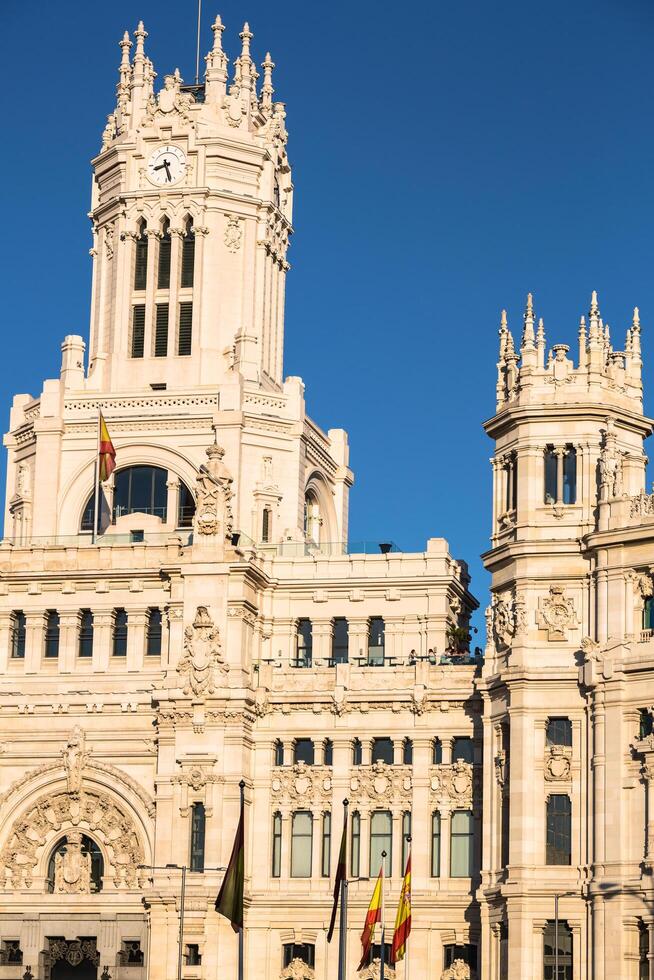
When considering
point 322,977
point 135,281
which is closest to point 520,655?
point 322,977

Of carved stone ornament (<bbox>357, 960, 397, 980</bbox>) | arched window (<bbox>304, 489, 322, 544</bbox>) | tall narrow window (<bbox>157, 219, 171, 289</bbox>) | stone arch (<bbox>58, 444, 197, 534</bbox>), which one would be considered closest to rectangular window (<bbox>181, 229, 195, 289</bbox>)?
tall narrow window (<bbox>157, 219, 171, 289</bbox>)

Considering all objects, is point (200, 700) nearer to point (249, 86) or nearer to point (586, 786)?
point (586, 786)

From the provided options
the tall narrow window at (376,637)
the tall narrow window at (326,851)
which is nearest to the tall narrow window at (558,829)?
the tall narrow window at (326,851)

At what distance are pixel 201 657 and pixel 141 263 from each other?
26.8m

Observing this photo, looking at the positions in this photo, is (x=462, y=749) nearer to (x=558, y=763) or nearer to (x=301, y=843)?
(x=558, y=763)

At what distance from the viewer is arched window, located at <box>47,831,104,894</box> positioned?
11306cm

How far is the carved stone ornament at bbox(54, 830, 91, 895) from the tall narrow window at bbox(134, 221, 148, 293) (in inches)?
1254

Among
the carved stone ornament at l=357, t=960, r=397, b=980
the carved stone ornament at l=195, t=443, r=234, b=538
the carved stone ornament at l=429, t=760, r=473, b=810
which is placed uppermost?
the carved stone ornament at l=195, t=443, r=234, b=538

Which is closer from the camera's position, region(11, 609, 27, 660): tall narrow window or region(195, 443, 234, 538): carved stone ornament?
region(195, 443, 234, 538): carved stone ornament

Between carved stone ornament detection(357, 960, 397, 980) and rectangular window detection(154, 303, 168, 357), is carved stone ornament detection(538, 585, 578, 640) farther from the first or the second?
rectangular window detection(154, 303, 168, 357)

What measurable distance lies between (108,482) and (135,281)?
12389mm

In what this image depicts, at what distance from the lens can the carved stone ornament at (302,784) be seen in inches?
4414

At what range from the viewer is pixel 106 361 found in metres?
127

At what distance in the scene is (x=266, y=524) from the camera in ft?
397
